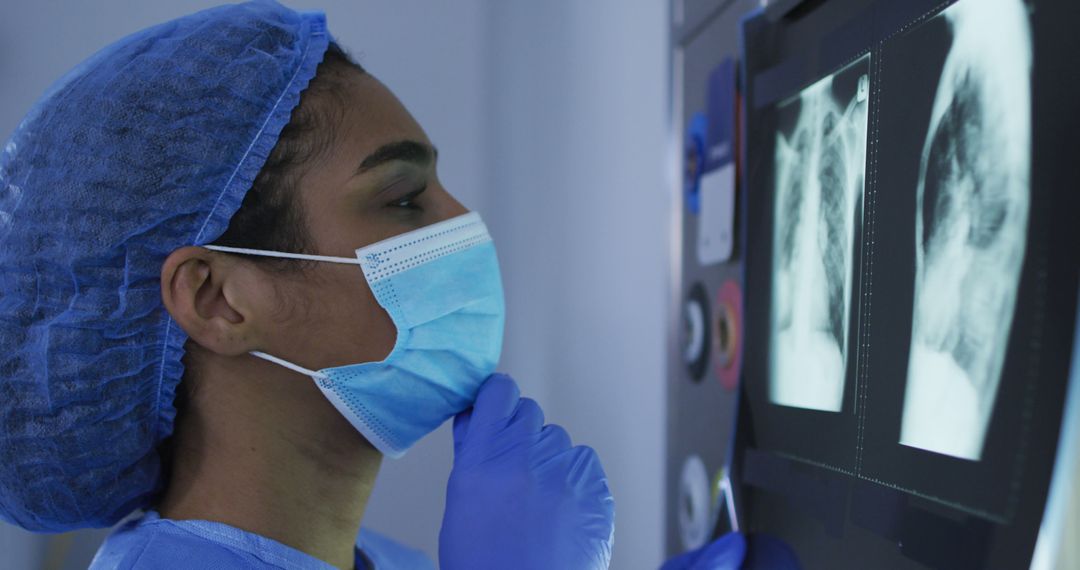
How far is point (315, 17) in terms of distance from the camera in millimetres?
1057

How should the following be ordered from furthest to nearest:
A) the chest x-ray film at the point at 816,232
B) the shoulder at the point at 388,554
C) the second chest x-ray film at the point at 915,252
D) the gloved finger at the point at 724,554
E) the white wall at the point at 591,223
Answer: the white wall at the point at 591,223
the shoulder at the point at 388,554
the gloved finger at the point at 724,554
the chest x-ray film at the point at 816,232
the second chest x-ray film at the point at 915,252

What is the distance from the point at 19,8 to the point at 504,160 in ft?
3.23

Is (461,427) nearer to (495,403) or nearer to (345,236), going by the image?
(495,403)

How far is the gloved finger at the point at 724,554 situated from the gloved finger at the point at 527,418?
0.26m

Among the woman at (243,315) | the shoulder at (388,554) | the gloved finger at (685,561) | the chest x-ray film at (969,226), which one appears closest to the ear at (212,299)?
the woman at (243,315)

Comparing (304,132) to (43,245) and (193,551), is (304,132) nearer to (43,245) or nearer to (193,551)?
(43,245)

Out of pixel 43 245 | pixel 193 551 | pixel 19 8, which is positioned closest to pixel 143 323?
pixel 43 245

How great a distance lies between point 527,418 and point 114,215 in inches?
19.7

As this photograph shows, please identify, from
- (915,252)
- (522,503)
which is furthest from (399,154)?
(915,252)

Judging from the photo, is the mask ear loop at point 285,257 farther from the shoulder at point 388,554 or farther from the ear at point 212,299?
the shoulder at point 388,554

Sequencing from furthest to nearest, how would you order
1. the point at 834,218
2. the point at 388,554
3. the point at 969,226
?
the point at 388,554 → the point at 834,218 → the point at 969,226

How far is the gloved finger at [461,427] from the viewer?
103cm

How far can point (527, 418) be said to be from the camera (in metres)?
1.01

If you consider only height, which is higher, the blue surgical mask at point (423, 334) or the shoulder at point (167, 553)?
the blue surgical mask at point (423, 334)
